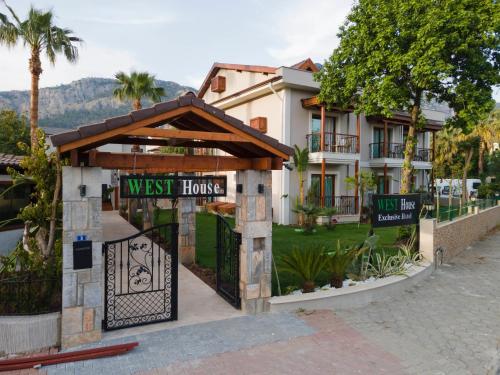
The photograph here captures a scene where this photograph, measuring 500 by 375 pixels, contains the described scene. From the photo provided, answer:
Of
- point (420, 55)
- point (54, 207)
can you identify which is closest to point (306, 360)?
point (54, 207)

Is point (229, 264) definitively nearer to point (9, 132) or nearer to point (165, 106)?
point (165, 106)

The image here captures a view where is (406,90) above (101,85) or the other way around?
the other way around

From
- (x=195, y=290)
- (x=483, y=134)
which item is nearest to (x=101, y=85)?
(x=483, y=134)

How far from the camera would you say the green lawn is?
9.93 m

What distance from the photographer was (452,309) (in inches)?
279

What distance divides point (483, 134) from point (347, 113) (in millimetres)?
21512

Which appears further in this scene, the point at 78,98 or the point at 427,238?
the point at 78,98

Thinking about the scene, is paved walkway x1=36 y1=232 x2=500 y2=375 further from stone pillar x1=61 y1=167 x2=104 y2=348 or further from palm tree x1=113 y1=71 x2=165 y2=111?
palm tree x1=113 y1=71 x2=165 y2=111

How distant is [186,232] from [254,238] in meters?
4.19

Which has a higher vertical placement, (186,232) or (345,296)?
(186,232)

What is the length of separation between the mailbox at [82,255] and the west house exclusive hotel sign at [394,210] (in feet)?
20.9

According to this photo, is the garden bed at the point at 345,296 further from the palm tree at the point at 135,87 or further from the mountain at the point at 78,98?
the mountain at the point at 78,98

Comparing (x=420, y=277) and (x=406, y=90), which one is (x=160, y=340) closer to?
(x=420, y=277)

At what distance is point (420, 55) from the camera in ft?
40.9
